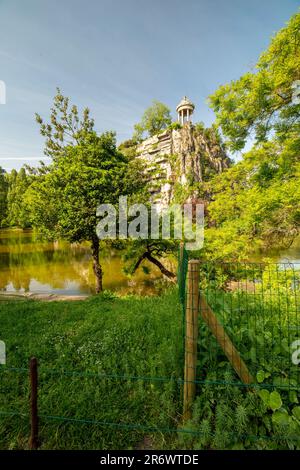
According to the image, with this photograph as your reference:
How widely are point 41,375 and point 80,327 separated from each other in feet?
5.37

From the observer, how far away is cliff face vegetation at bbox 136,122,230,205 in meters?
37.9

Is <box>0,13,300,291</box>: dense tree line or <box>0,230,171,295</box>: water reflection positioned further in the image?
<box>0,230,171,295</box>: water reflection

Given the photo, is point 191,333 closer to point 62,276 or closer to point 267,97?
point 267,97

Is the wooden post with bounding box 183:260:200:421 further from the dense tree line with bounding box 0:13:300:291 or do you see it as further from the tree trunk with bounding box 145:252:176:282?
the tree trunk with bounding box 145:252:176:282

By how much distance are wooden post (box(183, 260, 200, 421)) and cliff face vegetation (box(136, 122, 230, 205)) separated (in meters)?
35.3

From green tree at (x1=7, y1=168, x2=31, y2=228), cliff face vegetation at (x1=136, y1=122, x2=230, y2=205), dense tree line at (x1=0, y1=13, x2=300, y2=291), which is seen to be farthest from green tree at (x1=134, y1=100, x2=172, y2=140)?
dense tree line at (x1=0, y1=13, x2=300, y2=291)

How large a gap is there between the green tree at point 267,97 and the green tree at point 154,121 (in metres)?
42.0

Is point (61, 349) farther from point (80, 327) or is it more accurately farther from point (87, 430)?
point (87, 430)

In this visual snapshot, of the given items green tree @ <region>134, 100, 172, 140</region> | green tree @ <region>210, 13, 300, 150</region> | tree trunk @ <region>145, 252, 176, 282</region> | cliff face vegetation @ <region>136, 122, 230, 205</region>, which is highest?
green tree @ <region>134, 100, 172, 140</region>

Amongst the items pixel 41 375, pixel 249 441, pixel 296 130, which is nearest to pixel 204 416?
pixel 249 441

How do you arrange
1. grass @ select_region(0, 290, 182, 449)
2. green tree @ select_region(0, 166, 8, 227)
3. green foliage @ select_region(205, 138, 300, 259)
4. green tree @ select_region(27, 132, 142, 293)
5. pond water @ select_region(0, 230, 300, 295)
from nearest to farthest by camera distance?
grass @ select_region(0, 290, 182, 449), green foliage @ select_region(205, 138, 300, 259), green tree @ select_region(27, 132, 142, 293), pond water @ select_region(0, 230, 300, 295), green tree @ select_region(0, 166, 8, 227)

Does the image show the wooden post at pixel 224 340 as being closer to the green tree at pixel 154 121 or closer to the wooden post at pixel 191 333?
the wooden post at pixel 191 333

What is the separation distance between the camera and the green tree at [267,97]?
604 centimetres

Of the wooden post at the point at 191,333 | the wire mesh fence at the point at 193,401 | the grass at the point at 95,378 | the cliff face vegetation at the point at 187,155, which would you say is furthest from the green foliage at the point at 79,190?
the cliff face vegetation at the point at 187,155
